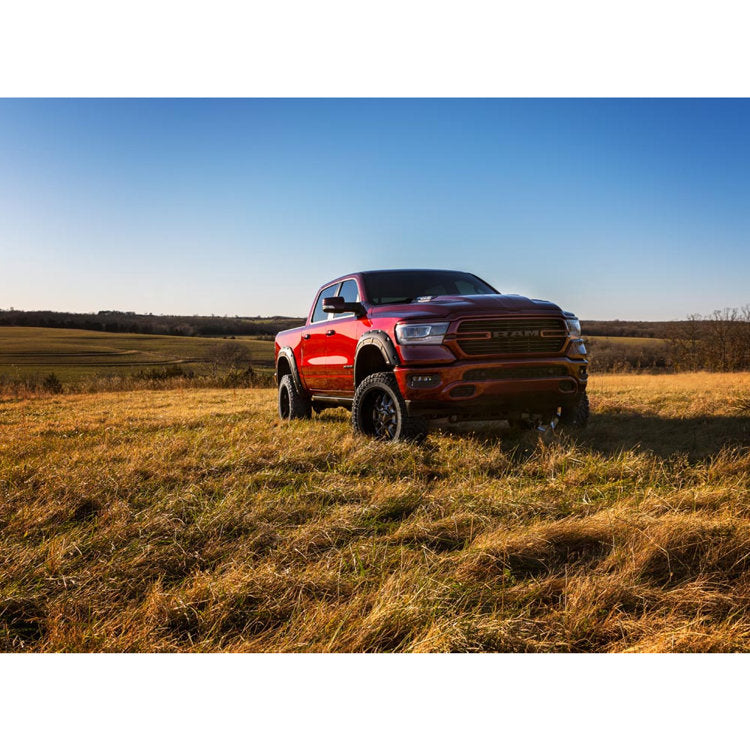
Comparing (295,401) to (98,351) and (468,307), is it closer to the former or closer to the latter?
(468,307)

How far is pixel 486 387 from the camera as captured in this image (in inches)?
207

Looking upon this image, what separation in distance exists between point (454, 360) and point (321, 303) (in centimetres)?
321

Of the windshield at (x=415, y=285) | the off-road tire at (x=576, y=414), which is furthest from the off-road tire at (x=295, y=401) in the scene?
the off-road tire at (x=576, y=414)

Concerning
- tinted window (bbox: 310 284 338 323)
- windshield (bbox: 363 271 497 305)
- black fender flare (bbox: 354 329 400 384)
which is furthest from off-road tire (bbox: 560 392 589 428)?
tinted window (bbox: 310 284 338 323)

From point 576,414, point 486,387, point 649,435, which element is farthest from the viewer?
point 649,435

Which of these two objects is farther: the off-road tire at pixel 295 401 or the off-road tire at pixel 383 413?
the off-road tire at pixel 295 401

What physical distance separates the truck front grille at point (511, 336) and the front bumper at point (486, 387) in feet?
0.41

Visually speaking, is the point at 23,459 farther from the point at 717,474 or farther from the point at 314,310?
the point at 717,474

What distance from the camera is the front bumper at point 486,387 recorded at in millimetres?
5230

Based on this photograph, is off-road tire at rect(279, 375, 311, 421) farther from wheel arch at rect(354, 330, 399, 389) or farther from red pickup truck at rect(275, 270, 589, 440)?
wheel arch at rect(354, 330, 399, 389)

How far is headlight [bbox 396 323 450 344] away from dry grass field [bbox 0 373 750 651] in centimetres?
98

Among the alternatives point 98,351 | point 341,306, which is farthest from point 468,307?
point 98,351

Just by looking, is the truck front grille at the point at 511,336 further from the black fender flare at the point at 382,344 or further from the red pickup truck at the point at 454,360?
the black fender flare at the point at 382,344

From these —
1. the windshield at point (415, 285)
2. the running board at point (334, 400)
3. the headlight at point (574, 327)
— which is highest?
the windshield at point (415, 285)
